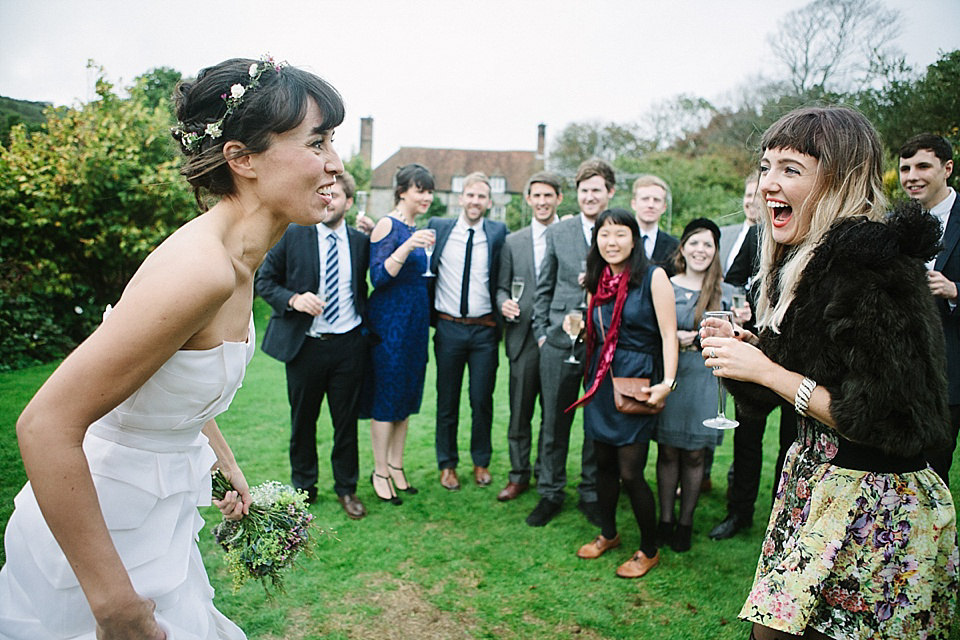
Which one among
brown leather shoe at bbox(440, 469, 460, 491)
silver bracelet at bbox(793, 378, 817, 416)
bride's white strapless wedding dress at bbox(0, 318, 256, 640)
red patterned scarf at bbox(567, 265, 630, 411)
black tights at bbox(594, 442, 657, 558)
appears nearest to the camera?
bride's white strapless wedding dress at bbox(0, 318, 256, 640)

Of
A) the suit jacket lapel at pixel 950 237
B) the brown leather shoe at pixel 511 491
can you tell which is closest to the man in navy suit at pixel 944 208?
the suit jacket lapel at pixel 950 237

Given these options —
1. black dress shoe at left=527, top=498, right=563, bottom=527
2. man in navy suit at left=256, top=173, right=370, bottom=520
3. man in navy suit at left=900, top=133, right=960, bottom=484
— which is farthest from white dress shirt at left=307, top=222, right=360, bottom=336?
man in navy suit at left=900, top=133, right=960, bottom=484

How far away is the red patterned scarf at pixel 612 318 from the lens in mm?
4234

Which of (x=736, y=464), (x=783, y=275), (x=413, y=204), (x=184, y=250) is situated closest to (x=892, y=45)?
(x=736, y=464)

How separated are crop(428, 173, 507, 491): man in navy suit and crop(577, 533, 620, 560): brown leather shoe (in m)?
1.54

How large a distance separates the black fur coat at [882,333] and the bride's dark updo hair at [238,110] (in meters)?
1.61

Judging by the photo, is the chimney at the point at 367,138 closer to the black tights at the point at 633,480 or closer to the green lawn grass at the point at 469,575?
the green lawn grass at the point at 469,575

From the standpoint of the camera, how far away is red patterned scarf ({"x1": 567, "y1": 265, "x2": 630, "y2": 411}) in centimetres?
423

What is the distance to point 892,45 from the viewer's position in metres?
6.20

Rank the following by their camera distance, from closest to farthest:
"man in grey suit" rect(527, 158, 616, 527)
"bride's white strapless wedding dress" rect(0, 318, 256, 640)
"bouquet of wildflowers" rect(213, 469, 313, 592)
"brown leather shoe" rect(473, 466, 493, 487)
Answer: "bride's white strapless wedding dress" rect(0, 318, 256, 640) < "bouquet of wildflowers" rect(213, 469, 313, 592) < "man in grey suit" rect(527, 158, 616, 527) < "brown leather shoe" rect(473, 466, 493, 487)

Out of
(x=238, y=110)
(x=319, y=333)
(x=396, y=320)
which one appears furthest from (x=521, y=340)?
(x=238, y=110)

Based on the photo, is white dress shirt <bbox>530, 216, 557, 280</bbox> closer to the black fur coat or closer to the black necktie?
the black necktie

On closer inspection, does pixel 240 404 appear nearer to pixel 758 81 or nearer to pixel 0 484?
pixel 0 484

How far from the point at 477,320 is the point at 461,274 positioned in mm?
447
